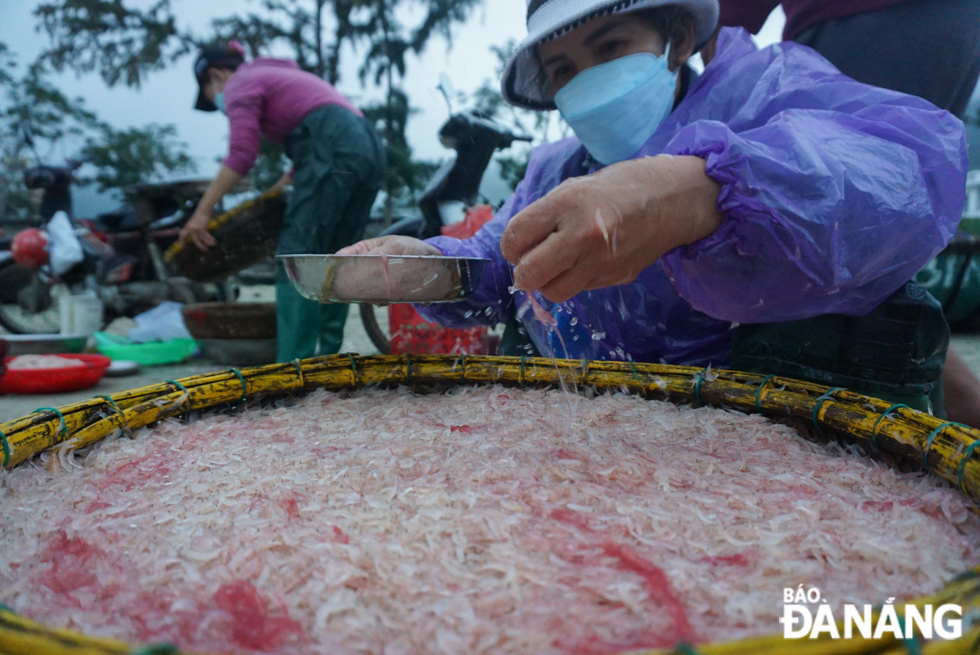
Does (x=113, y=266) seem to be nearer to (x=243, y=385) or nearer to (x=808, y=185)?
(x=243, y=385)

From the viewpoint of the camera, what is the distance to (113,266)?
6098 millimetres

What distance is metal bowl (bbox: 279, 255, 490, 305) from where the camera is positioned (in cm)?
119

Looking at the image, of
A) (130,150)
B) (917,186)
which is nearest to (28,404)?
(917,186)

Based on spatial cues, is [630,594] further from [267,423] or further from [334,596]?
[267,423]

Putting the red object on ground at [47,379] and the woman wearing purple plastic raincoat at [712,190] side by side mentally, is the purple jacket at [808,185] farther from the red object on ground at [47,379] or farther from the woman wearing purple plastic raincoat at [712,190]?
the red object on ground at [47,379]

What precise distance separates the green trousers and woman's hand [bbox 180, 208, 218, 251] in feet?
2.34

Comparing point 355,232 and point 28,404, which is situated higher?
point 355,232

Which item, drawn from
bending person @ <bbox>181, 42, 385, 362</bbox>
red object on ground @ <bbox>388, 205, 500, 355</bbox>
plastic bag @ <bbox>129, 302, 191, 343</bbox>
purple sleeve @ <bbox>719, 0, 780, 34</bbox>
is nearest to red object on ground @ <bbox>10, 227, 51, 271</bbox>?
plastic bag @ <bbox>129, 302, 191, 343</bbox>

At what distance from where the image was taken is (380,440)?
3.65 feet

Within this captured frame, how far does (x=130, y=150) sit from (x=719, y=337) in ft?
68.4

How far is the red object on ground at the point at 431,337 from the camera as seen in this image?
3266mm

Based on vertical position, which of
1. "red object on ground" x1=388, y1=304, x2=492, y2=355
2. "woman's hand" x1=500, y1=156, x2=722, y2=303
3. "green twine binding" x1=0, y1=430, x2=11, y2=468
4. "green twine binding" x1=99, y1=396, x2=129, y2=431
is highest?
"woman's hand" x1=500, y1=156, x2=722, y2=303

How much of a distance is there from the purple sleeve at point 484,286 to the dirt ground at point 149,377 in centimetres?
120

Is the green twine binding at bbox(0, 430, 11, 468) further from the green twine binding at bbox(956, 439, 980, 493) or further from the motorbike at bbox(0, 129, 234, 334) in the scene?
the motorbike at bbox(0, 129, 234, 334)
